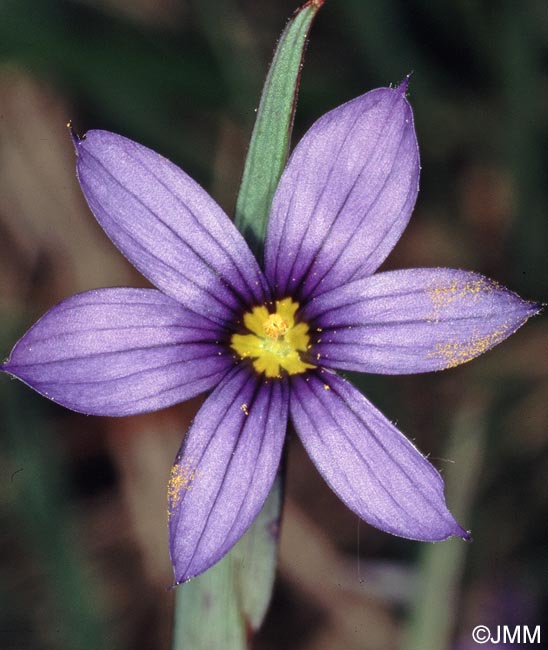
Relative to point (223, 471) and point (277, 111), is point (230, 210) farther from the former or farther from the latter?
point (223, 471)

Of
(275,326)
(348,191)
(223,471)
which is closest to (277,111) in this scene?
(348,191)

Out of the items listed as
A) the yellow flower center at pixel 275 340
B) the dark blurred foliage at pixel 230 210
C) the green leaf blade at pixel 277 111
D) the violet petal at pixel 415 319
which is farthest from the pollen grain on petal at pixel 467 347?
the dark blurred foliage at pixel 230 210

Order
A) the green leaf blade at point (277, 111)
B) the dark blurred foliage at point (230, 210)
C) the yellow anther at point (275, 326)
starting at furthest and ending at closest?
the dark blurred foliage at point (230, 210), the yellow anther at point (275, 326), the green leaf blade at point (277, 111)

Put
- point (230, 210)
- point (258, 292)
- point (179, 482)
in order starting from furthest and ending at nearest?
point (230, 210), point (258, 292), point (179, 482)

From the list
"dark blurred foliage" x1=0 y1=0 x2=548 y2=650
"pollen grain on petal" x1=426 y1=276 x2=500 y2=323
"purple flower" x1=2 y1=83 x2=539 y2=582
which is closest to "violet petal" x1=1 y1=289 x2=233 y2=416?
"purple flower" x1=2 y1=83 x2=539 y2=582

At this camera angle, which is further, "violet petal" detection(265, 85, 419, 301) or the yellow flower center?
the yellow flower center

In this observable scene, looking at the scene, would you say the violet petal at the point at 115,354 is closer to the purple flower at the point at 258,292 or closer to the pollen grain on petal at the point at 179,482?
the purple flower at the point at 258,292

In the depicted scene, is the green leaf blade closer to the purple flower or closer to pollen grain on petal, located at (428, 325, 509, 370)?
the purple flower
